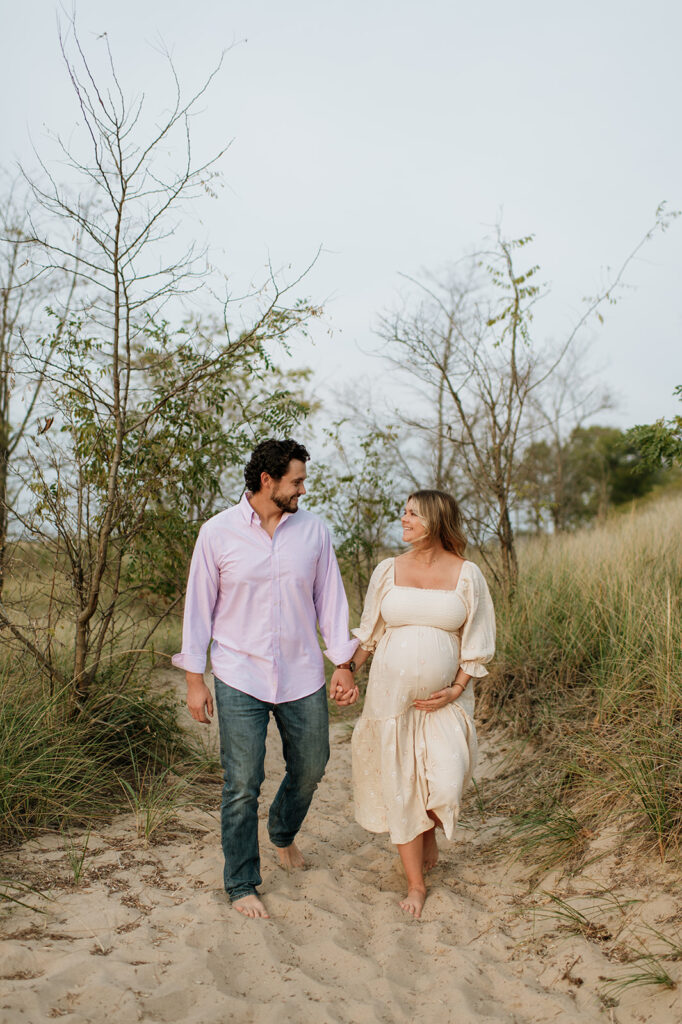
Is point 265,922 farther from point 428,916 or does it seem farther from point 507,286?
point 507,286

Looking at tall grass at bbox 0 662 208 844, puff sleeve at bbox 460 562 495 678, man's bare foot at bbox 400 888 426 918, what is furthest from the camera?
tall grass at bbox 0 662 208 844

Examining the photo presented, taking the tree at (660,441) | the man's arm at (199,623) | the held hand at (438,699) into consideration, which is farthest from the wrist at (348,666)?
the tree at (660,441)

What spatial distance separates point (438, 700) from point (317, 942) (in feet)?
3.82

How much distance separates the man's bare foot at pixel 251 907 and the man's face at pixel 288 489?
67.9 inches

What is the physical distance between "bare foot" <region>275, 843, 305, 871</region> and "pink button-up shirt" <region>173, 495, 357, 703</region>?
95 cm

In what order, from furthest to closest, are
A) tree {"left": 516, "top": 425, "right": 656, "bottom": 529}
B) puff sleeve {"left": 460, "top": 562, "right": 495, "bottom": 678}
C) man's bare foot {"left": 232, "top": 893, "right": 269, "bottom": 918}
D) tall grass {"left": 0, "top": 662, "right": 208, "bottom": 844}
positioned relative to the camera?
tree {"left": 516, "top": 425, "right": 656, "bottom": 529} → tall grass {"left": 0, "top": 662, "right": 208, "bottom": 844} → puff sleeve {"left": 460, "top": 562, "right": 495, "bottom": 678} → man's bare foot {"left": 232, "top": 893, "right": 269, "bottom": 918}

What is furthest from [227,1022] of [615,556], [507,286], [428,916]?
[507,286]

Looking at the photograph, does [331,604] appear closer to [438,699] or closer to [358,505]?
[438,699]

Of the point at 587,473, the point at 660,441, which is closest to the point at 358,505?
the point at 660,441

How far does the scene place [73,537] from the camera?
5359 millimetres

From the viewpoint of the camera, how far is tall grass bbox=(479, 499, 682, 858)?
4176 millimetres

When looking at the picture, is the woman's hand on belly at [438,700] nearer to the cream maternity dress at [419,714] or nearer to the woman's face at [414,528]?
the cream maternity dress at [419,714]

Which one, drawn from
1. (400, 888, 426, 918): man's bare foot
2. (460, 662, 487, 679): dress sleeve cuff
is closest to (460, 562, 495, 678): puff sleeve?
(460, 662, 487, 679): dress sleeve cuff

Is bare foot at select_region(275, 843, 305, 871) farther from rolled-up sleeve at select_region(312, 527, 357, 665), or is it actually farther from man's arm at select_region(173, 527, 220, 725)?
rolled-up sleeve at select_region(312, 527, 357, 665)
